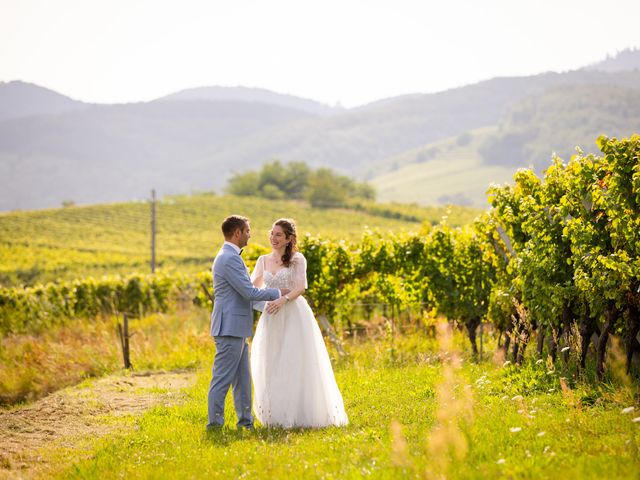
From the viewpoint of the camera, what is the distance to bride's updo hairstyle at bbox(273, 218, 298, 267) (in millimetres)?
7773

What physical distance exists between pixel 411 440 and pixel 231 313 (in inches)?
93.5

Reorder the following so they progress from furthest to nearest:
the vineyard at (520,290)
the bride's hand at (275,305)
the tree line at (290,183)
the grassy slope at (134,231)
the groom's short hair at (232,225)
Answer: the tree line at (290,183) → the grassy slope at (134,231) → the bride's hand at (275,305) → the groom's short hair at (232,225) → the vineyard at (520,290)

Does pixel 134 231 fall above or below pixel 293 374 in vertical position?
below

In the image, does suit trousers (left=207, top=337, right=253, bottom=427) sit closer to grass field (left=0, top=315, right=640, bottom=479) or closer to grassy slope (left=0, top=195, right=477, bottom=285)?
grass field (left=0, top=315, right=640, bottom=479)

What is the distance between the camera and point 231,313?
7.47 m

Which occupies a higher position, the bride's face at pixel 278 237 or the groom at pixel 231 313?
the bride's face at pixel 278 237

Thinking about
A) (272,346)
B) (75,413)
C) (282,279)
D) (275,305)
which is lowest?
(75,413)

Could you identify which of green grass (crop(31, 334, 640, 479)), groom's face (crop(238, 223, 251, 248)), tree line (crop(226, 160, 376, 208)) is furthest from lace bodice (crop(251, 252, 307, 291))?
tree line (crop(226, 160, 376, 208))

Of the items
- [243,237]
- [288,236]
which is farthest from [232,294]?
[288,236]

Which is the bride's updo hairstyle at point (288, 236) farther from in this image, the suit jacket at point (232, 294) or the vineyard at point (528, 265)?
the vineyard at point (528, 265)

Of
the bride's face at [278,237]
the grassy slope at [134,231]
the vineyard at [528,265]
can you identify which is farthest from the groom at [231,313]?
the grassy slope at [134,231]

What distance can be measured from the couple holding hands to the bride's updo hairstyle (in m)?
0.01

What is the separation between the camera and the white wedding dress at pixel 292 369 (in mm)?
7488

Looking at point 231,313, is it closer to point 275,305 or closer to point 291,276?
point 275,305
